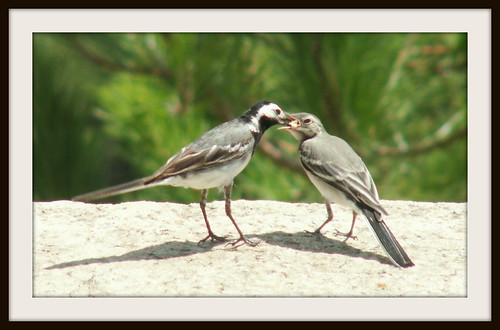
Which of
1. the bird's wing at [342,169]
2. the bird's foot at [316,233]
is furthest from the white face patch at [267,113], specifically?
the bird's foot at [316,233]

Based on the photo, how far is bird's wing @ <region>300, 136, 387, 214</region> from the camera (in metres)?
7.46

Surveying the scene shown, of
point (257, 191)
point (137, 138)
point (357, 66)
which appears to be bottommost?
point (257, 191)

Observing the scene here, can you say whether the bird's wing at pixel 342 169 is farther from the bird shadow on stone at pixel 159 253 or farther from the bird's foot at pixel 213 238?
the bird shadow on stone at pixel 159 253

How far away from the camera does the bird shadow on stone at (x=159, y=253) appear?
7133mm

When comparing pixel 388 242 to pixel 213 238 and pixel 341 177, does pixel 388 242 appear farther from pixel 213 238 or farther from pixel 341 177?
pixel 213 238

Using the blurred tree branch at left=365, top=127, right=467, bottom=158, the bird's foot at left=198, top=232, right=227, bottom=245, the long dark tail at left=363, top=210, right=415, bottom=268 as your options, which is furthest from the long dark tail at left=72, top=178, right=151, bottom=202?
the blurred tree branch at left=365, top=127, right=467, bottom=158

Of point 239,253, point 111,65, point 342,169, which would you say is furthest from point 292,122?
point 111,65

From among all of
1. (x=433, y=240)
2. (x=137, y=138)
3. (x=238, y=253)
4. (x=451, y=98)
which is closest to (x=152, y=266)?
(x=238, y=253)

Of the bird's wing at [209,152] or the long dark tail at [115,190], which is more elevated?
the bird's wing at [209,152]

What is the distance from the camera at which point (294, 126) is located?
27.1ft

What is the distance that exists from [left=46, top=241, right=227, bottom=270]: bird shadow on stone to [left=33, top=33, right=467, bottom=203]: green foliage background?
1.32 meters

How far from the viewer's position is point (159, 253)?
289 inches

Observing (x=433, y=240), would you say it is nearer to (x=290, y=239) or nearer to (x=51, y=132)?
(x=290, y=239)

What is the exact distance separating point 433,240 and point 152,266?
279cm
